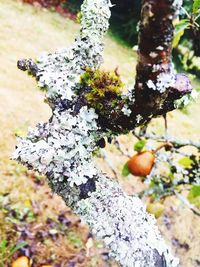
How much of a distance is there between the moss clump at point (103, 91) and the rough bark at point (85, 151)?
0.02 meters

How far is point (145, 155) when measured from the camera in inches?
66.9

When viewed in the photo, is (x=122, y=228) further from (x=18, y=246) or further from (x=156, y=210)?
(x=18, y=246)

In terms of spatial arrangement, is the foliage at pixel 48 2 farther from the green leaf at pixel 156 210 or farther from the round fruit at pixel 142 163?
the round fruit at pixel 142 163

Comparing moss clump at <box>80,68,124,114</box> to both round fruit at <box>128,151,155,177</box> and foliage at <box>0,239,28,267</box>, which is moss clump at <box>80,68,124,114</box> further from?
foliage at <box>0,239,28,267</box>

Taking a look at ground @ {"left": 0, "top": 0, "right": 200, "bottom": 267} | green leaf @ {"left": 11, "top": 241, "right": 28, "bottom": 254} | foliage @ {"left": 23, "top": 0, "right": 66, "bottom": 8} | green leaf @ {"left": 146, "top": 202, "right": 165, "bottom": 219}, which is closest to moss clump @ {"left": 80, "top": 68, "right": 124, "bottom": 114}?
ground @ {"left": 0, "top": 0, "right": 200, "bottom": 267}

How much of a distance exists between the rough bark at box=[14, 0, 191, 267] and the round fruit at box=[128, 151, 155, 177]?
2.26ft

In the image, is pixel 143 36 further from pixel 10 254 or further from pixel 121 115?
pixel 10 254

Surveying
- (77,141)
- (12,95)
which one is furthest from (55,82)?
(12,95)

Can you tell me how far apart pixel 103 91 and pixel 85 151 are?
15 cm

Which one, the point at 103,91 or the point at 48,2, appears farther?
the point at 48,2

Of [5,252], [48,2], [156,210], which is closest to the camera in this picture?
[156,210]

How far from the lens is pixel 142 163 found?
1696 mm

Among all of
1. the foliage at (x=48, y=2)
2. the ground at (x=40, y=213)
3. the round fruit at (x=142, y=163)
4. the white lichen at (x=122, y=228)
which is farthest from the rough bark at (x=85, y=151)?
the foliage at (x=48, y=2)

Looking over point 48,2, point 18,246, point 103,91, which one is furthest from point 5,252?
point 48,2
